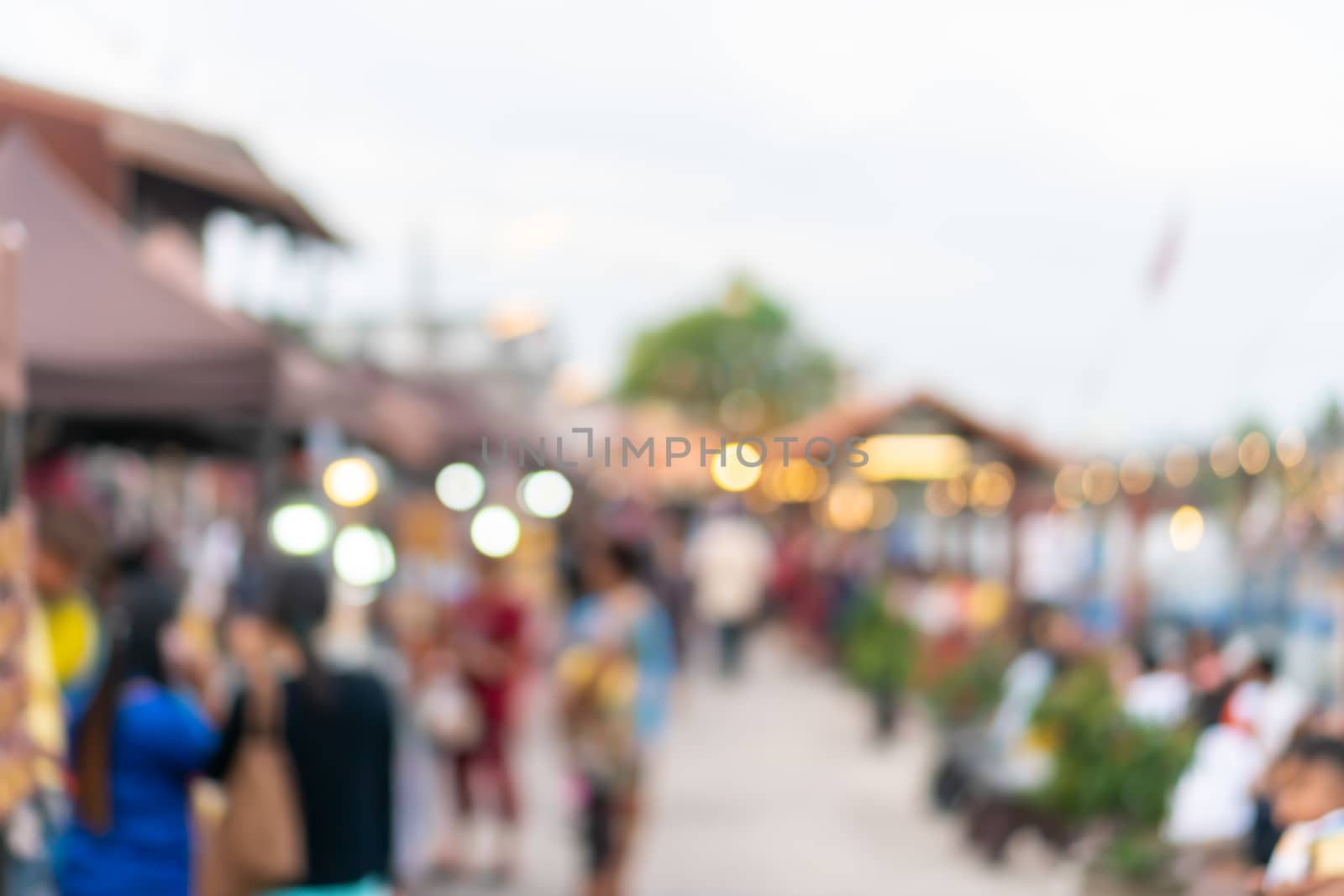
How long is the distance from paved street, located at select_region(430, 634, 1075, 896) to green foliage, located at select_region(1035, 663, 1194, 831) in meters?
1.11

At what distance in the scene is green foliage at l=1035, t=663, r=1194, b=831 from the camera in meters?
7.56

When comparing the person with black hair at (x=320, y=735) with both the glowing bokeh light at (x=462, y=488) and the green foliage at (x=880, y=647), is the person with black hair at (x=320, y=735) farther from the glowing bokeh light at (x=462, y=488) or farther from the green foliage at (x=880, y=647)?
the glowing bokeh light at (x=462, y=488)

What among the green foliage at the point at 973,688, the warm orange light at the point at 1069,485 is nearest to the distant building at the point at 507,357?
the warm orange light at the point at 1069,485

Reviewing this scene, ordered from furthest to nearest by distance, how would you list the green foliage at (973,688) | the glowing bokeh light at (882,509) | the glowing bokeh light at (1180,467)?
1. the glowing bokeh light at (882,509)
2. the glowing bokeh light at (1180,467)
3. the green foliage at (973,688)

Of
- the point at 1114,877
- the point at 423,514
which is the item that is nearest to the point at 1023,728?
the point at 1114,877

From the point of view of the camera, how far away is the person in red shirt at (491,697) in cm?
899

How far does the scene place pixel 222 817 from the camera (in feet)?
15.4

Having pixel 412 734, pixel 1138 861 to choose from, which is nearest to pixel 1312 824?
pixel 1138 861

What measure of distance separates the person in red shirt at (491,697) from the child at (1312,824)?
16.6 feet

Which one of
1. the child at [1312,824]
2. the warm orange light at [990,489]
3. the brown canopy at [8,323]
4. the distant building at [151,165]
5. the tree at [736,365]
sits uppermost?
the tree at [736,365]

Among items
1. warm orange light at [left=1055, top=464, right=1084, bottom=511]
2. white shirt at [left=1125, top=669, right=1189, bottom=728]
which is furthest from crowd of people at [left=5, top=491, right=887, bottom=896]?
warm orange light at [left=1055, top=464, right=1084, bottom=511]

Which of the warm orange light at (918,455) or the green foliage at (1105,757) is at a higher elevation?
the warm orange light at (918,455)

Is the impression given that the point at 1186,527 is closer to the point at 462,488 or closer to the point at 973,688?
the point at 973,688

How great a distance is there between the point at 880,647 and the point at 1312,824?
11137mm
